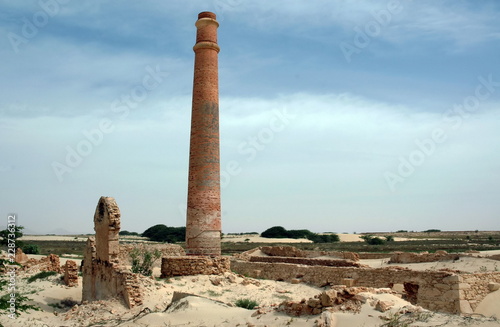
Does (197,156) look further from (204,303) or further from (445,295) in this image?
(445,295)

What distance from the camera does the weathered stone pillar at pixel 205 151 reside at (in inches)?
715

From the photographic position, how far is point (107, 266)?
50.5 ft

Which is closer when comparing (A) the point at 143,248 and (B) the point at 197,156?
(B) the point at 197,156

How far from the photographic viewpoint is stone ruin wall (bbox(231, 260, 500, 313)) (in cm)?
1435

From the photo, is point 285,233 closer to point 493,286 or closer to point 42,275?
point 42,275

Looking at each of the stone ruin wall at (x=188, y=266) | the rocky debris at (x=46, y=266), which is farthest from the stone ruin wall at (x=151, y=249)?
the stone ruin wall at (x=188, y=266)

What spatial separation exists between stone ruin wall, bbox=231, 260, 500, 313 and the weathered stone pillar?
4.68 metres

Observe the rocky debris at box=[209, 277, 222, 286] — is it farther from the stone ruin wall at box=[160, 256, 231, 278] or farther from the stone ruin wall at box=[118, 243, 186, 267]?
the stone ruin wall at box=[118, 243, 186, 267]

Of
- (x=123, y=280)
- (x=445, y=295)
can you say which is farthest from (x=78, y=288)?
(x=445, y=295)

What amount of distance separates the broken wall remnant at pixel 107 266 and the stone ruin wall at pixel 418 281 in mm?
8249

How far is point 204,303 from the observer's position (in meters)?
11.4

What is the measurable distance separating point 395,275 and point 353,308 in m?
9.04

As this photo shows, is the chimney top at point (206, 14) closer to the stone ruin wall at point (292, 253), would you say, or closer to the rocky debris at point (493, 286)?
the rocky debris at point (493, 286)

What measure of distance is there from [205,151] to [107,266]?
568cm
